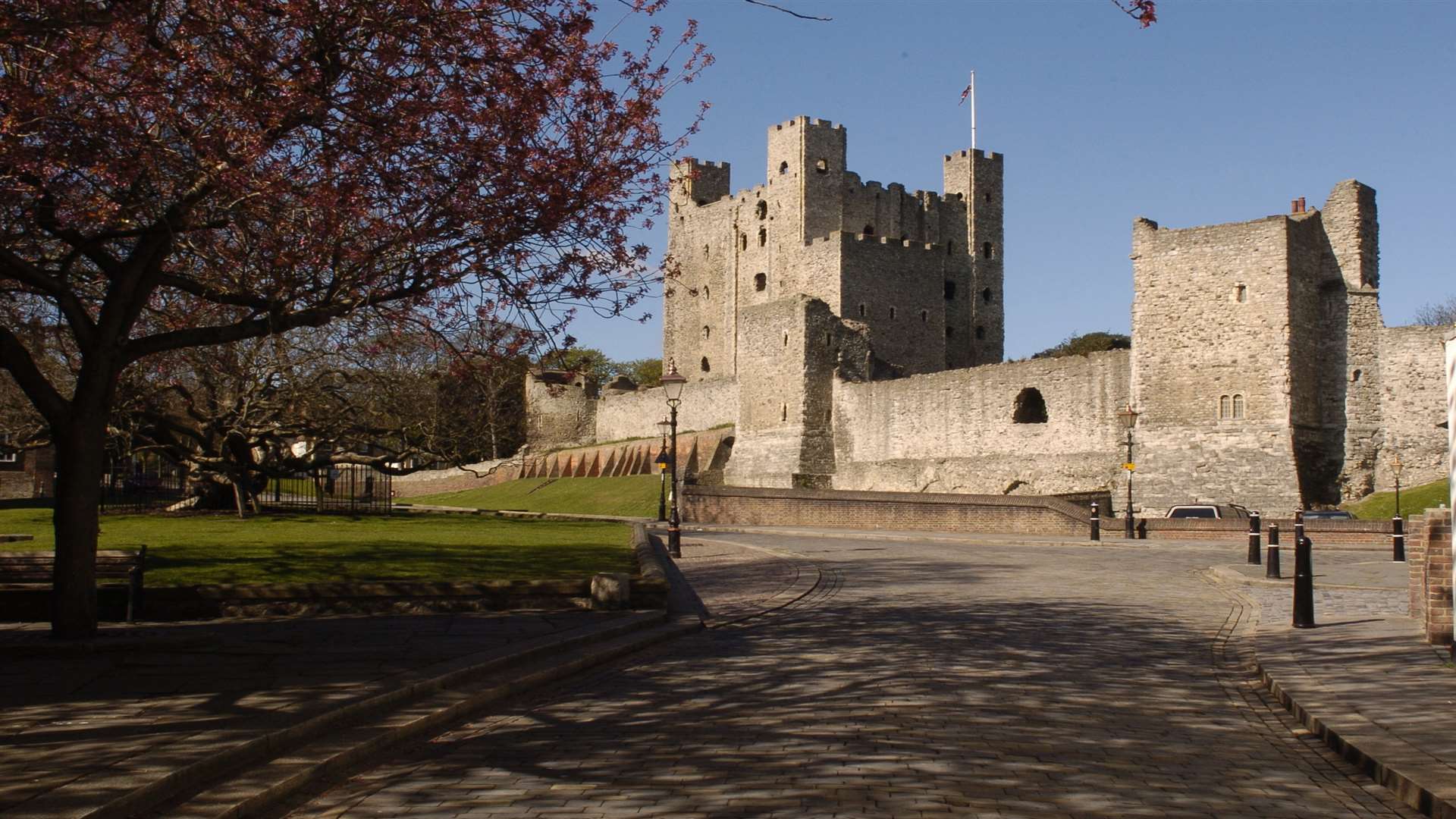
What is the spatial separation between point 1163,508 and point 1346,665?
27.7m

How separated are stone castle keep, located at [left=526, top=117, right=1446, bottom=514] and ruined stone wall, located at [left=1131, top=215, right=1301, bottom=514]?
0.05 meters

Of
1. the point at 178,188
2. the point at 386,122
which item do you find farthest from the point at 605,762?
the point at 178,188

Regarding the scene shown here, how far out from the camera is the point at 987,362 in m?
67.1

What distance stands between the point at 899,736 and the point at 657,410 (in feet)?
189

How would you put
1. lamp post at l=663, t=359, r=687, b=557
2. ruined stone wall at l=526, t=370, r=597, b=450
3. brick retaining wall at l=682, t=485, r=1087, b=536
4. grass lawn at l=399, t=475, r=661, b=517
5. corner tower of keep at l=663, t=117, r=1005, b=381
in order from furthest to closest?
ruined stone wall at l=526, t=370, r=597, b=450 < corner tower of keep at l=663, t=117, r=1005, b=381 < grass lawn at l=399, t=475, r=661, b=517 < brick retaining wall at l=682, t=485, r=1087, b=536 < lamp post at l=663, t=359, r=687, b=557

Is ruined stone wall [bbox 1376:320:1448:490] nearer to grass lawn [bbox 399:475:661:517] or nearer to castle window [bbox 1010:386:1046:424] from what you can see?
castle window [bbox 1010:386:1046:424]

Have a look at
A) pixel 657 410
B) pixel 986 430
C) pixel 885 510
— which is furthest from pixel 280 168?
pixel 657 410

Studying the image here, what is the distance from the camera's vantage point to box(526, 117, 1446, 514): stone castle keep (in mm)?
35344

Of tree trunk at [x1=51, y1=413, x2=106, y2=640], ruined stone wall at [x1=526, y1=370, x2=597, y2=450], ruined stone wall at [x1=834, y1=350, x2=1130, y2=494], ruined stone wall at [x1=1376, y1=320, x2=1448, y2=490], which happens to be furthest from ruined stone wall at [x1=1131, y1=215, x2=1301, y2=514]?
ruined stone wall at [x1=526, y1=370, x2=597, y2=450]

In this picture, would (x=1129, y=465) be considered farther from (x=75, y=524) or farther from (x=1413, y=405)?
(x=75, y=524)

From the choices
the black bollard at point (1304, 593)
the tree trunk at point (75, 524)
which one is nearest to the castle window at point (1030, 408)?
the black bollard at point (1304, 593)

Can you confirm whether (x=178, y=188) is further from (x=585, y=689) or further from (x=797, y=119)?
(x=797, y=119)

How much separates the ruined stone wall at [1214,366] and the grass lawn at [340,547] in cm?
1712

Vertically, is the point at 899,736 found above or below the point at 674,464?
below
